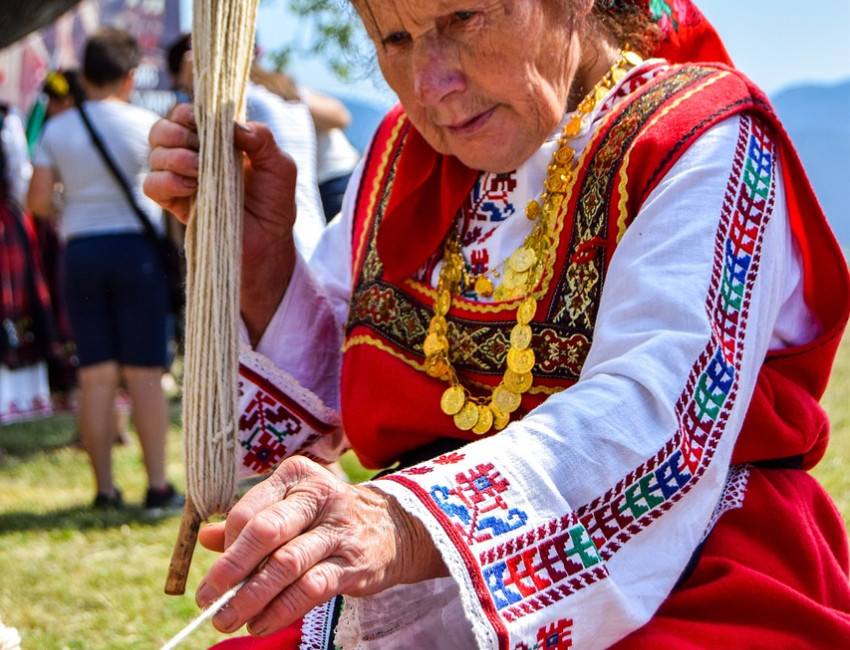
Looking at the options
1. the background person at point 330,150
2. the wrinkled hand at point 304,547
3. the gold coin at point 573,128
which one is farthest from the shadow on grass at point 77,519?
the wrinkled hand at point 304,547

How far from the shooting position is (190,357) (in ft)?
5.08

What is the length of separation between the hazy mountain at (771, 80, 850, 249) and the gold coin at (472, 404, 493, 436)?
590cm

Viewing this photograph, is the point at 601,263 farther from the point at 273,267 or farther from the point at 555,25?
the point at 273,267

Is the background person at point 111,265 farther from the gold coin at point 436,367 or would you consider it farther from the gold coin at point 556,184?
the gold coin at point 556,184

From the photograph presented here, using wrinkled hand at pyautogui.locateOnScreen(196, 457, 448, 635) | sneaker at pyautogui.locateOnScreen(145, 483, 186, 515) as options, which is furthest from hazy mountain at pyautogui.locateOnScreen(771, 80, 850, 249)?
wrinkled hand at pyautogui.locateOnScreen(196, 457, 448, 635)

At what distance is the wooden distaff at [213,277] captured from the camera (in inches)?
58.6

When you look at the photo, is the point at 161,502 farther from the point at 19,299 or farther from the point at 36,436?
the point at 19,299

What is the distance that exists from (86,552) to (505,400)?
299 centimetres

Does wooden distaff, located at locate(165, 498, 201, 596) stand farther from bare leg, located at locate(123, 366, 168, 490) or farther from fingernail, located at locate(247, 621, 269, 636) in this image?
bare leg, located at locate(123, 366, 168, 490)

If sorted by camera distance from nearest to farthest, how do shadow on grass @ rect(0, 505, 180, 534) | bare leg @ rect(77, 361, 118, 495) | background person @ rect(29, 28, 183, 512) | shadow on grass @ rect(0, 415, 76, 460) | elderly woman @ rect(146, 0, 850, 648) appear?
elderly woman @ rect(146, 0, 850, 648) → shadow on grass @ rect(0, 505, 180, 534) → background person @ rect(29, 28, 183, 512) → bare leg @ rect(77, 361, 118, 495) → shadow on grass @ rect(0, 415, 76, 460)

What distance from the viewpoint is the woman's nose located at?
1.43 m

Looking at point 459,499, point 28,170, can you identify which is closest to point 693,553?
point 459,499

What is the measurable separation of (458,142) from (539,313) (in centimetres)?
27

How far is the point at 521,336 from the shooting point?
1.46 meters
